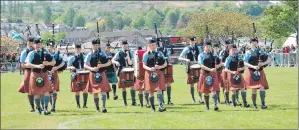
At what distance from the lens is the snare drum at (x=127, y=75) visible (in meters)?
22.6

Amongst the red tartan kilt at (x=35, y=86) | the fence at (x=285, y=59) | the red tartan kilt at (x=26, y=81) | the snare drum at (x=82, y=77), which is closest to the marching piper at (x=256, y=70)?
the snare drum at (x=82, y=77)

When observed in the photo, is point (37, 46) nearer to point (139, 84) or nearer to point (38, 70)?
point (38, 70)

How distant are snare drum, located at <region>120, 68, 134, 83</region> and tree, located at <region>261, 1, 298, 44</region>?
55948 millimetres

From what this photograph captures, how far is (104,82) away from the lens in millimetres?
19422

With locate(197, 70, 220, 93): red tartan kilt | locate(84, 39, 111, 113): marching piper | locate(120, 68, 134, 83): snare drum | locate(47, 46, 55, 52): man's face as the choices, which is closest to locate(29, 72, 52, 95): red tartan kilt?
locate(84, 39, 111, 113): marching piper

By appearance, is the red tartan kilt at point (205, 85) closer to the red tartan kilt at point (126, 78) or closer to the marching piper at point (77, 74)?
the red tartan kilt at point (126, 78)

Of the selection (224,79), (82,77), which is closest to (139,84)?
(82,77)

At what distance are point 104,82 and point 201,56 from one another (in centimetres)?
292

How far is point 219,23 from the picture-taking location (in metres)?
90.4

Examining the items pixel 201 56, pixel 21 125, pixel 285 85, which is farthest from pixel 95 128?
pixel 285 85

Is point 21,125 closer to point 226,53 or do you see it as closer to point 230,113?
point 230,113

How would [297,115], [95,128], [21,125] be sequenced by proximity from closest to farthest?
[95,128] → [21,125] → [297,115]

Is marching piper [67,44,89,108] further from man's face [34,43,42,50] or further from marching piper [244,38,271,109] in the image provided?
marching piper [244,38,271,109]

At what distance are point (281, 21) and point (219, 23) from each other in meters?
14.4
